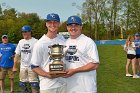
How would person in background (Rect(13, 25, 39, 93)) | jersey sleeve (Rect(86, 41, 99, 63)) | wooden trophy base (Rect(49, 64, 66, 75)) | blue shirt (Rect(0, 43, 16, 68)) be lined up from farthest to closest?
blue shirt (Rect(0, 43, 16, 68)), person in background (Rect(13, 25, 39, 93)), jersey sleeve (Rect(86, 41, 99, 63)), wooden trophy base (Rect(49, 64, 66, 75))

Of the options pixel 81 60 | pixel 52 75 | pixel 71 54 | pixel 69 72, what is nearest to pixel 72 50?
pixel 71 54

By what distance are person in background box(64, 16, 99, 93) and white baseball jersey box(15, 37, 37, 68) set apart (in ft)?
15.5

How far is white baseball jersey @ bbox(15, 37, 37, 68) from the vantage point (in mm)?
10125

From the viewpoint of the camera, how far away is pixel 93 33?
88.6 m

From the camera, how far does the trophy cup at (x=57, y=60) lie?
5.28 meters

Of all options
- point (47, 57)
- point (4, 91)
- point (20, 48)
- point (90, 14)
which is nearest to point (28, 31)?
point (20, 48)

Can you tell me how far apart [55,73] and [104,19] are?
258 ft

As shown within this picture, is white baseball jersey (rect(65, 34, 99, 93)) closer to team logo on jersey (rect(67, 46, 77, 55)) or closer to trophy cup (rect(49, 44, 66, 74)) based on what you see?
team logo on jersey (rect(67, 46, 77, 55))

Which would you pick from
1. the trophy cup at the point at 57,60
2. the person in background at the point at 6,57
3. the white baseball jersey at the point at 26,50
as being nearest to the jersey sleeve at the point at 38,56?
the trophy cup at the point at 57,60

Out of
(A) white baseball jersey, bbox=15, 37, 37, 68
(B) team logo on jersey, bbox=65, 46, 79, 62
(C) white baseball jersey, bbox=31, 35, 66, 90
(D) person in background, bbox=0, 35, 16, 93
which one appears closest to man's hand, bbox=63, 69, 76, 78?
(B) team logo on jersey, bbox=65, 46, 79, 62

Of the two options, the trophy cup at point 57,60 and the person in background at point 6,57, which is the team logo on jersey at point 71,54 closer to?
the trophy cup at point 57,60

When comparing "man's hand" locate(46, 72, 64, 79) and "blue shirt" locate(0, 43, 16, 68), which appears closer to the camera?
"man's hand" locate(46, 72, 64, 79)

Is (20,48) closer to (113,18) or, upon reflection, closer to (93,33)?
(113,18)

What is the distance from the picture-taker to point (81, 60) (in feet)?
17.9
